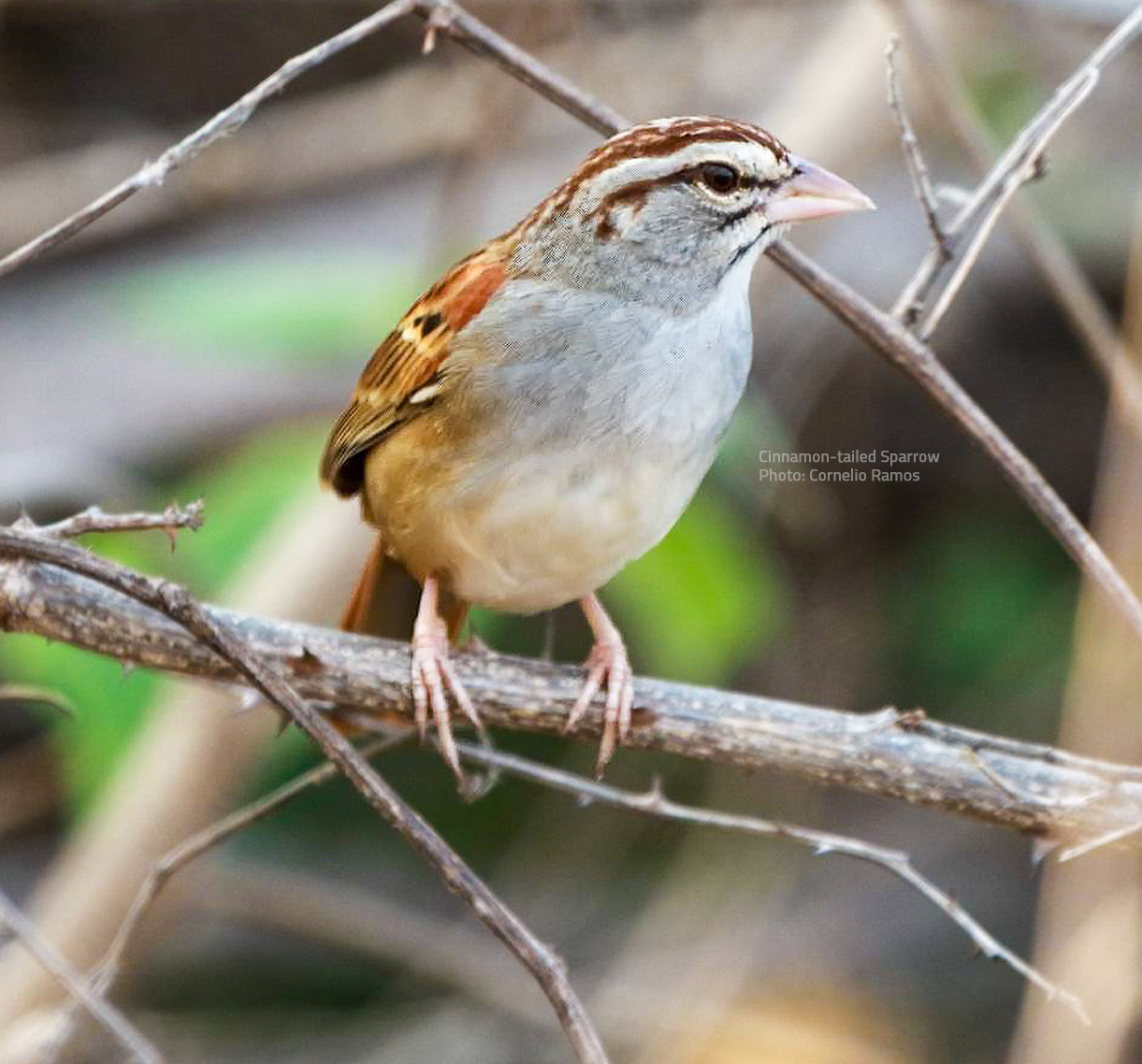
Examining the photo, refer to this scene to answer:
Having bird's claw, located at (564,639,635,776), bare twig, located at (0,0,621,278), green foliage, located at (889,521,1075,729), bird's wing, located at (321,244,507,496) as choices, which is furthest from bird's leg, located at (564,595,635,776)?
green foliage, located at (889,521,1075,729)

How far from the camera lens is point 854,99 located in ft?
18.9

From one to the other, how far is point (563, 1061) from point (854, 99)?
341 cm

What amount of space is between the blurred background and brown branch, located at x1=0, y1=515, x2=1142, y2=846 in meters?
1.49

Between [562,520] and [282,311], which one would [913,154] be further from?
[282,311]

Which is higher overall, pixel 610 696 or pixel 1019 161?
pixel 1019 161

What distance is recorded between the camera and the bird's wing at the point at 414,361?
10.6 feet

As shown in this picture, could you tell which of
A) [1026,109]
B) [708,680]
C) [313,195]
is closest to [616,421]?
[708,680]

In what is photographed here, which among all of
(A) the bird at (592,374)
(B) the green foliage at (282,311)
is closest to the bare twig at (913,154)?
(A) the bird at (592,374)

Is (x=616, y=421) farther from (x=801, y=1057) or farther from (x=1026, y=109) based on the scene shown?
(x=1026, y=109)

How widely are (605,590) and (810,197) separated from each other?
→ 190 centimetres

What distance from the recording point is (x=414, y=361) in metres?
3.28

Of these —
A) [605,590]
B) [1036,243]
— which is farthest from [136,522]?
[605,590]

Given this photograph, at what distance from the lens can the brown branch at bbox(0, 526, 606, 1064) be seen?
2.09 m

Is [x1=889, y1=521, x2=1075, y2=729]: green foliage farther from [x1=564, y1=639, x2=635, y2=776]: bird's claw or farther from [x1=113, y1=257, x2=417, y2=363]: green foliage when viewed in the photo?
[x1=564, y1=639, x2=635, y2=776]: bird's claw
